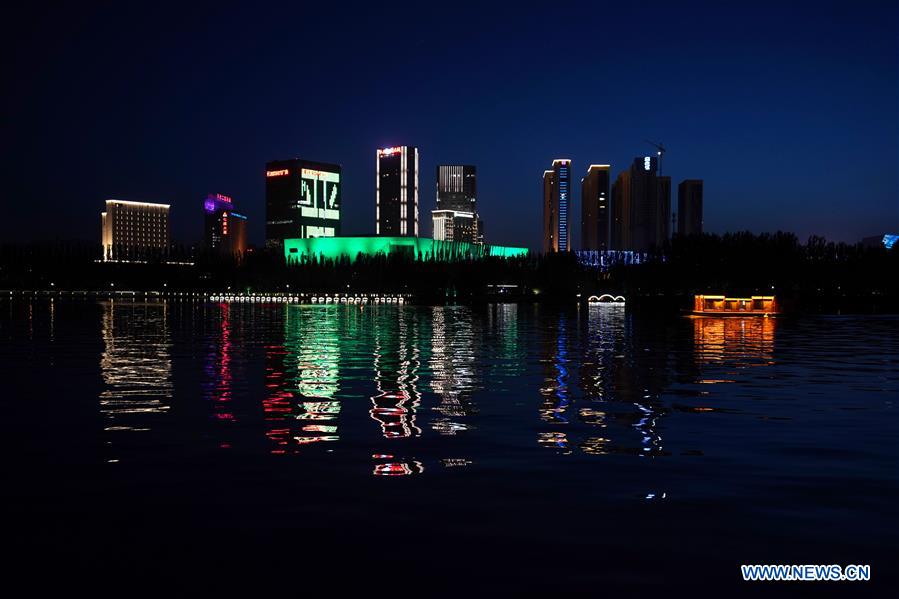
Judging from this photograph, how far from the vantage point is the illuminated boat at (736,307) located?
93312 millimetres

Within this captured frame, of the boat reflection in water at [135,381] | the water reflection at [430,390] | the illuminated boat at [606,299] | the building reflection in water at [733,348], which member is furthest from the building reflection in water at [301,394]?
the illuminated boat at [606,299]

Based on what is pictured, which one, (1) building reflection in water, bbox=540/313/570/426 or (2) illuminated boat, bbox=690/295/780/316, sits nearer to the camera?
(1) building reflection in water, bbox=540/313/570/426

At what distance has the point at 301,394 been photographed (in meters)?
22.0

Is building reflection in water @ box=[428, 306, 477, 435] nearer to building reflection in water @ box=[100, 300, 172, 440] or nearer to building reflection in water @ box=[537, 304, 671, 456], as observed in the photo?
building reflection in water @ box=[537, 304, 671, 456]

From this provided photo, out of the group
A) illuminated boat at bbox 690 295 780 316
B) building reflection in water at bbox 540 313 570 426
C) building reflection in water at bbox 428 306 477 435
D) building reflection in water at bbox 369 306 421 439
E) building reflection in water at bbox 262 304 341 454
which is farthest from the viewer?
illuminated boat at bbox 690 295 780 316

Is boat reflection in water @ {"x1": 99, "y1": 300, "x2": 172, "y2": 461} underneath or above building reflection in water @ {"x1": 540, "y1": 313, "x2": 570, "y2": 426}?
above

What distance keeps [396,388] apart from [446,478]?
444 inches

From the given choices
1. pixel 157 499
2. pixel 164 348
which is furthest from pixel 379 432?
pixel 164 348

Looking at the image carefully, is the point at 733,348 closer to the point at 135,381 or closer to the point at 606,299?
the point at 135,381

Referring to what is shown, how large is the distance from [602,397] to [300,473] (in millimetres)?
11108

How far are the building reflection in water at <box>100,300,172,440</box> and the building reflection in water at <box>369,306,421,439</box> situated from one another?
4.81 meters

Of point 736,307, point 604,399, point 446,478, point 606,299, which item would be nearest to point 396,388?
point 604,399

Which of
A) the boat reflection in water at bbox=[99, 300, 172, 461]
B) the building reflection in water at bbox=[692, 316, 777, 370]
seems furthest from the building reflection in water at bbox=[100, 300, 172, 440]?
the building reflection in water at bbox=[692, 316, 777, 370]

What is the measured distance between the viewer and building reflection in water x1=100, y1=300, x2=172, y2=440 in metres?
18.1
